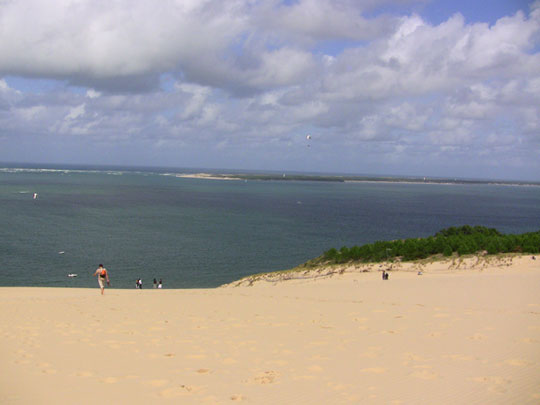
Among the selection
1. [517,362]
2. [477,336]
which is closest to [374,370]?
[517,362]

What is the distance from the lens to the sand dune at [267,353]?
802 cm

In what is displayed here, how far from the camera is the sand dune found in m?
8.02

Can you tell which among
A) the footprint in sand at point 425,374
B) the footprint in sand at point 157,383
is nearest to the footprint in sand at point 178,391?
the footprint in sand at point 157,383

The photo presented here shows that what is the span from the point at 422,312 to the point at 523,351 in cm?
444

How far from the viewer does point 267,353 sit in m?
10.4

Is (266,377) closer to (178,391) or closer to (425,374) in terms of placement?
(178,391)

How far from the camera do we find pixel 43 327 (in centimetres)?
1246

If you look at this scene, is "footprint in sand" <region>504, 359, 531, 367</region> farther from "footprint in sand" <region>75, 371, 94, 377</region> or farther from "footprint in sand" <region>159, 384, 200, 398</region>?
"footprint in sand" <region>75, 371, 94, 377</region>

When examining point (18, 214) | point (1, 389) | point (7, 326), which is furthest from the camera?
point (18, 214)

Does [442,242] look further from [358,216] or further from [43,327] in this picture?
[358,216]

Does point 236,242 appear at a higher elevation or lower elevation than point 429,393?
lower

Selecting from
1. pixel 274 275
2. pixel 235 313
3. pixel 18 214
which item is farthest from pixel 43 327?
pixel 18 214

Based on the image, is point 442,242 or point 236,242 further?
point 236,242

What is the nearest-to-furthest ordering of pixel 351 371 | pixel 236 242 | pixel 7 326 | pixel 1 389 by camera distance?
pixel 1 389
pixel 351 371
pixel 7 326
pixel 236 242
